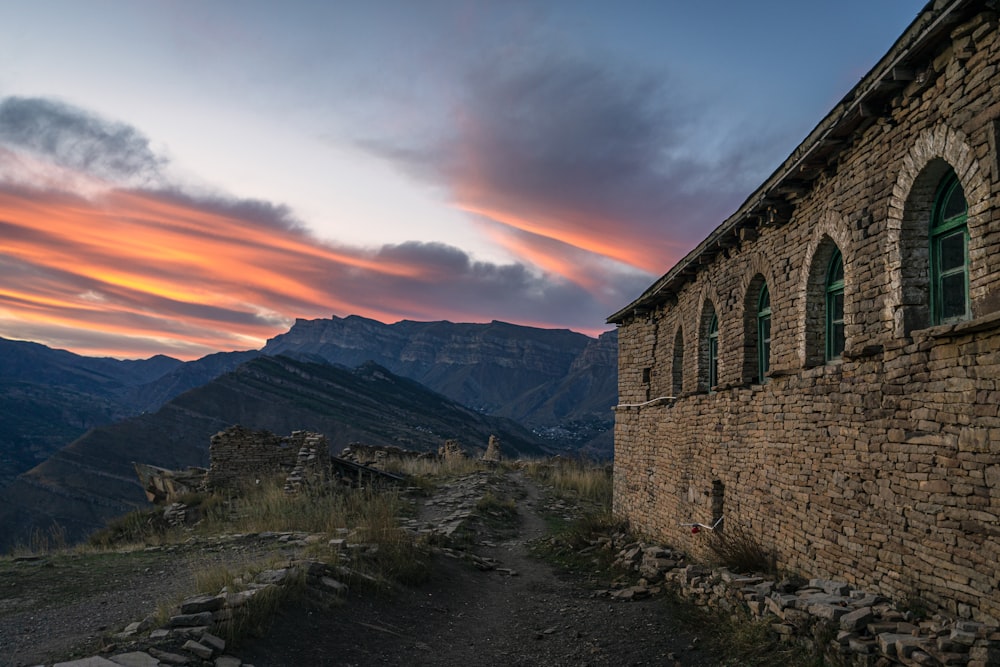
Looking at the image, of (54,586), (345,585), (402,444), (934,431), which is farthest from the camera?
(402,444)

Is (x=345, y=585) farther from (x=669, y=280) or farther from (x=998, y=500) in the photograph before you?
(x=669, y=280)

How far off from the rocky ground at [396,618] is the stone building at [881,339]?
2404 millimetres

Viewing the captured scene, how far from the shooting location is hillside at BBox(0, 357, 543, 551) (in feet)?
204

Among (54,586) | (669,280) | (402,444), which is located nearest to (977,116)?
(669,280)

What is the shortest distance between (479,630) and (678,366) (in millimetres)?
7981

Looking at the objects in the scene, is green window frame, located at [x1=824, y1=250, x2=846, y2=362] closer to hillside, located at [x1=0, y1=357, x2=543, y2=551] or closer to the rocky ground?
the rocky ground

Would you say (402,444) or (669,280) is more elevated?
(669,280)

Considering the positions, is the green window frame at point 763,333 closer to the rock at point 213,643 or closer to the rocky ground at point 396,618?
the rocky ground at point 396,618

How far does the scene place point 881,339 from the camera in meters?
7.11

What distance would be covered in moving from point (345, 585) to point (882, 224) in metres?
8.12

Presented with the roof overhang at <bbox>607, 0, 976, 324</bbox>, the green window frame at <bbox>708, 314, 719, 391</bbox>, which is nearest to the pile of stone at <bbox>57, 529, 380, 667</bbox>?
the green window frame at <bbox>708, 314, 719, 391</bbox>

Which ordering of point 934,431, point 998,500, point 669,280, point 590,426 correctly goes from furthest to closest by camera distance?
point 590,426, point 669,280, point 934,431, point 998,500

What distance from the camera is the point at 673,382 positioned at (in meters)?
14.8

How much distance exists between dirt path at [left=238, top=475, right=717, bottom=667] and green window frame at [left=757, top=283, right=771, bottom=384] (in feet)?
13.7
